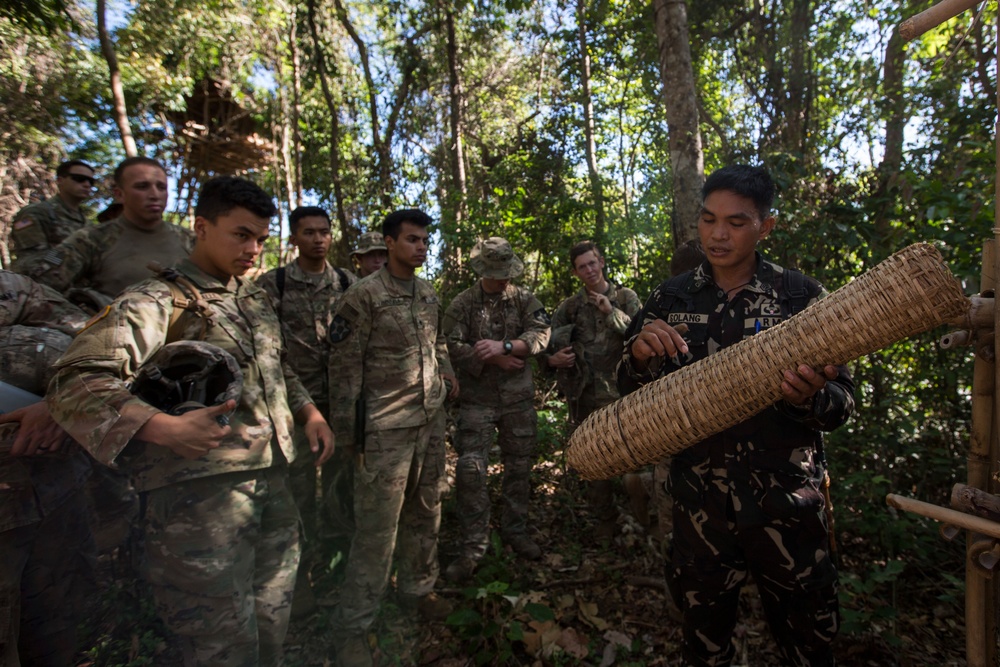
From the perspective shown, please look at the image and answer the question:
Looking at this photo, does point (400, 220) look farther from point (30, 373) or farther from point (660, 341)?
point (660, 341)

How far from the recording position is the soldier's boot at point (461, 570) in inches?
157

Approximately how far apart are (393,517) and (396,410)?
65 centimetres

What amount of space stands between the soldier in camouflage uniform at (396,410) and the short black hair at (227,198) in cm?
121

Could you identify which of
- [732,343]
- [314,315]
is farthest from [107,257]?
[732,343]

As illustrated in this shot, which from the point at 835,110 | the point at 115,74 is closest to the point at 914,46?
the point at 835,110

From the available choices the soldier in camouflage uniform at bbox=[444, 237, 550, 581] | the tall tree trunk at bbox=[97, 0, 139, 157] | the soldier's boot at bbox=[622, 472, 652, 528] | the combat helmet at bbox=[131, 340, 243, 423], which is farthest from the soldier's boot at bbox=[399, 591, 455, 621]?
the tall tree trunk at bbox=[97, 0, 139, 157]

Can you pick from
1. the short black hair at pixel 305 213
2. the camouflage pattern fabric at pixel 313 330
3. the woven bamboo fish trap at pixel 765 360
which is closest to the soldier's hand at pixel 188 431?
the woven bamboo fish trap at pixel 765 360

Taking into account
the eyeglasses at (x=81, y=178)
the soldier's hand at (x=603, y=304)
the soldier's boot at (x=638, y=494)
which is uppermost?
the eyeglasses at (x=81, y=178)

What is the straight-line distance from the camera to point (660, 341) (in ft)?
6.68

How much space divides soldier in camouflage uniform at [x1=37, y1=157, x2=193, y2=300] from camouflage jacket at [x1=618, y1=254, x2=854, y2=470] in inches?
125

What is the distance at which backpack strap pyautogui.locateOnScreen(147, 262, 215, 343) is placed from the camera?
228cm

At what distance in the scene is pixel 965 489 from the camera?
1688 millimetres

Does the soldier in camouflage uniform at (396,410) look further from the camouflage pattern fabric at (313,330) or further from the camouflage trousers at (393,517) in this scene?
the camouflage pattern fabric at (313,330)

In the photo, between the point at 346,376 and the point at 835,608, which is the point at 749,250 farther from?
the point at 346,376
